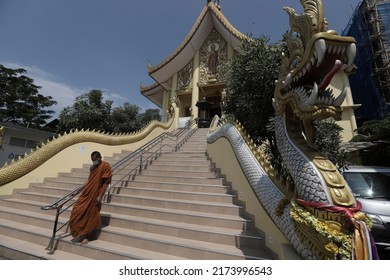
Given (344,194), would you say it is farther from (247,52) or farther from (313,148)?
(247,52)

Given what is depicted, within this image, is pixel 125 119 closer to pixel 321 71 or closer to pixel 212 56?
pixel 212 56

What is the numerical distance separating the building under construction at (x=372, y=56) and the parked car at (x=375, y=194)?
10695mm

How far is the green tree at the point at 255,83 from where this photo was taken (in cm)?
396

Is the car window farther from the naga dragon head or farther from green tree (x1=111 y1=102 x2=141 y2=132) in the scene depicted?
green tree (x1=111 y1=102 x2=141 y2=132)

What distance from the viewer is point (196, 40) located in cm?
1493

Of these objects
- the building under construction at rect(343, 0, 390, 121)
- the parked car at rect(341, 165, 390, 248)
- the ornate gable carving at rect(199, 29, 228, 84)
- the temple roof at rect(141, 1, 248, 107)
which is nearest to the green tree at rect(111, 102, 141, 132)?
the temple roof at rect(141, 1, 248, 107)

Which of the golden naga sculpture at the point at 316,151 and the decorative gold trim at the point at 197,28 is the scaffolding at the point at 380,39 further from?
the golden naga sculpture at the point at 316,151

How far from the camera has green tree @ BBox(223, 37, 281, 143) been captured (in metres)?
3.96

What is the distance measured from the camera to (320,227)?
1483mm

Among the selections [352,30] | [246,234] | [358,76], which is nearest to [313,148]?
[246,234]

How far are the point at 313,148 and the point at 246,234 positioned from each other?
1.48m

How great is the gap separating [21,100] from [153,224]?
73.9ft

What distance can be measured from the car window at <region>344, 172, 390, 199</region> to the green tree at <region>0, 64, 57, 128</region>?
22802 millimetres

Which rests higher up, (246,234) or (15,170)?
(15,170)
